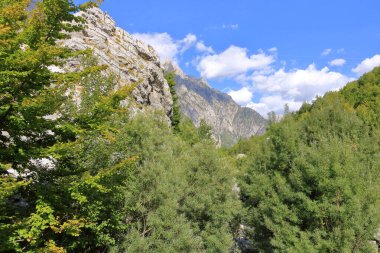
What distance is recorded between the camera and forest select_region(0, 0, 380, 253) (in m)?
15.4

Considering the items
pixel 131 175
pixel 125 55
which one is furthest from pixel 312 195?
pixel 125 55

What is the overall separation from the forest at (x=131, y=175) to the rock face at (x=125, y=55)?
27.6 metres

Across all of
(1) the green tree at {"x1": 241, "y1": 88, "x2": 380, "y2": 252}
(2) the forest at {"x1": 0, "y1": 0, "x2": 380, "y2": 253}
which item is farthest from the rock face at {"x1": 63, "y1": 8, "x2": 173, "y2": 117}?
(1) the green tree at {"x1": 241, "y1": 88, "x2": 380, "y2": 252}

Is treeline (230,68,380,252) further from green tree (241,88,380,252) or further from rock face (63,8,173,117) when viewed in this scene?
rock face (63,8,173,117)

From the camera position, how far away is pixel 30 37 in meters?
15.1

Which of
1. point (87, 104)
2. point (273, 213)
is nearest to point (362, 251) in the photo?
point (273, 213)

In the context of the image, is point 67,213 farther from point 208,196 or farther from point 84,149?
point 208,196

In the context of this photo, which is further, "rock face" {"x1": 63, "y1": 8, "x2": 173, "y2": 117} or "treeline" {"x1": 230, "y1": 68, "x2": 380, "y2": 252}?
"rock face" {"x1": 63, "y1": 8, "x2": 173, "y2": 117}

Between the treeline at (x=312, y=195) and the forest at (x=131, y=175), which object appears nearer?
the forest at (x=131, y=175)

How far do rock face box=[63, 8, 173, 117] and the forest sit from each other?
27.6 meters

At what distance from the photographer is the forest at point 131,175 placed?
15.4 meters

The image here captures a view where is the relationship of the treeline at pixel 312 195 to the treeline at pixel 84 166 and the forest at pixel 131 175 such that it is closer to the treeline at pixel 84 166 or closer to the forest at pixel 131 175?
the forest at pixel 131 175

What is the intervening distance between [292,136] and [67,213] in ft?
91.8

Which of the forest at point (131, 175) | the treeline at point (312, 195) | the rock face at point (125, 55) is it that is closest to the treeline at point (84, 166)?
the forest at point (131, 175)
